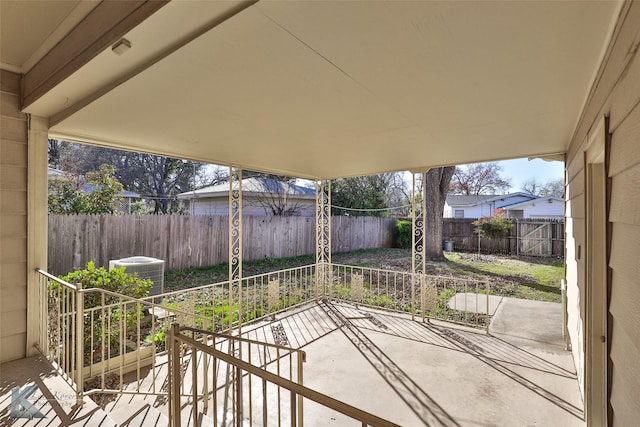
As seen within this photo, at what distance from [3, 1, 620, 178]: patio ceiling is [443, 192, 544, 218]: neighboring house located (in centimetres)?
1413

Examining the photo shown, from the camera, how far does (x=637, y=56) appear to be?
91cm

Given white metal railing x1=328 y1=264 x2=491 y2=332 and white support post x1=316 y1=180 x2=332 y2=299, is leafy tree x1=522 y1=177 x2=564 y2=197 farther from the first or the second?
white support post x1=316 y1=180 x2=332 y2=299

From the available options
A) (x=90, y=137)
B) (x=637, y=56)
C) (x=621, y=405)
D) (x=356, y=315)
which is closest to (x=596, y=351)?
(x=621, y=405)

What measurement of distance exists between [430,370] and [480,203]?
15796 millimetres

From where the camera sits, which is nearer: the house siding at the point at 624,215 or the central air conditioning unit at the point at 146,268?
the house siding at the point at 624,215

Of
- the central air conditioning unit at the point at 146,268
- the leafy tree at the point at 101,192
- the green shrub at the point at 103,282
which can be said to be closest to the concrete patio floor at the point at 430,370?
the green shrub at the point at 103,282

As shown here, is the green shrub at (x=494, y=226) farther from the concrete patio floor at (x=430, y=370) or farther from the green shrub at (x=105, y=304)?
the green shrub at (x=105, y=304)

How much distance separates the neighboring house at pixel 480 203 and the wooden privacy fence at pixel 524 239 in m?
3.95

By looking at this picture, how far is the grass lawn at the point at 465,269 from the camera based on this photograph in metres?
6.51

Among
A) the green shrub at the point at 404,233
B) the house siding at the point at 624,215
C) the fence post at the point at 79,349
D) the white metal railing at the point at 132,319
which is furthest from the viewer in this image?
the green shrub at the point at 404,233

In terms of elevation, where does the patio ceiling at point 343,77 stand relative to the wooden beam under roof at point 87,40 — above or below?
below

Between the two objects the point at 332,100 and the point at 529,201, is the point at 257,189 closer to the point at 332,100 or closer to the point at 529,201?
the point at 332,100

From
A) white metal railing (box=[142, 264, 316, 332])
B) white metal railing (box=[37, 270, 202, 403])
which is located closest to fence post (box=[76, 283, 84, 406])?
white metal railing (box=[37, 270, 202, 403])

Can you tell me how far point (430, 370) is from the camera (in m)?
3.05
